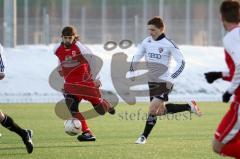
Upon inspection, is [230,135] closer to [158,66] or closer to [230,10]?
[230,10]

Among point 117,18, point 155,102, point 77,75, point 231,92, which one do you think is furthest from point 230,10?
point 117,18

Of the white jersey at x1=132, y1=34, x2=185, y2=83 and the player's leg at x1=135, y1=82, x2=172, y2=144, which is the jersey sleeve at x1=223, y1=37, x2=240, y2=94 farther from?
the player's leg at x1=135, y1=82, x2=172, y2=144

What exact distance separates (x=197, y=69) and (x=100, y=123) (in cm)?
1684

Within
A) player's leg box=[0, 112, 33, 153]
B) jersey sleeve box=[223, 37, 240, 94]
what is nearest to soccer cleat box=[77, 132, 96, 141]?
player's leg box=[0, 112, 33, 153]

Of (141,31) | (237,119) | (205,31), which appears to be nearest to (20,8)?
(141,31)

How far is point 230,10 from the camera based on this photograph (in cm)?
867

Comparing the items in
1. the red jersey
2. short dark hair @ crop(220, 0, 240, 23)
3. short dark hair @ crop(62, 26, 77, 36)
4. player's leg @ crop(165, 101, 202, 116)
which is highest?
short dark hair @ crop(220, 0, 240, 23)

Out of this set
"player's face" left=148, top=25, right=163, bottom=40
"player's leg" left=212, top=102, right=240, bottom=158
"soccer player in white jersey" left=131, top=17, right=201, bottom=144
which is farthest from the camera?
"soccer player in white jersey" left=131, top=17, right=201, bottom=144

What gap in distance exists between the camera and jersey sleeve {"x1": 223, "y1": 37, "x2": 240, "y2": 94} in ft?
28.2

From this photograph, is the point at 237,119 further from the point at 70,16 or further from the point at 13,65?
the point at 70,16

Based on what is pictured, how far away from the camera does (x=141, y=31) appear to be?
4084 cm

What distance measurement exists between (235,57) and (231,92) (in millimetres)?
364

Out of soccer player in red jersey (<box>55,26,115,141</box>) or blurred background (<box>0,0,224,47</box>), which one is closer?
soccer player in red jersey (<box>55,26,115,141</box>)

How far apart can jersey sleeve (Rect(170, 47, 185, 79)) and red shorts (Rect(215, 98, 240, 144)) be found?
558 cm
